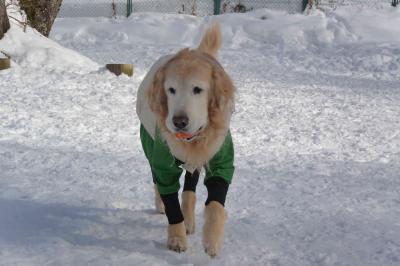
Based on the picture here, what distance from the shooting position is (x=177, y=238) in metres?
2.99

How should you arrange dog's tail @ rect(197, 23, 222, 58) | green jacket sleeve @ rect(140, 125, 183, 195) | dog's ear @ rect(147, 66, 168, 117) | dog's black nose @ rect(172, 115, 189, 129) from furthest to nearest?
dog's tail @ rect(197, 23, 222, 58)
green jacket sleeve @ rect(140, 125, 183, 195)
dog's ear @ rect(147, 66, 168, 117)
dog's black nose @ rect(172, 115, 189, 129)

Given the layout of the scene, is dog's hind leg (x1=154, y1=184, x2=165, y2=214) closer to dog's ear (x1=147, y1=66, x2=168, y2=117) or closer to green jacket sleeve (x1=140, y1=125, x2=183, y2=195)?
green jacket sleeve (x1=140, y1=125, x2=183, y2=195)

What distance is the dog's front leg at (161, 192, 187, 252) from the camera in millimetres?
2985

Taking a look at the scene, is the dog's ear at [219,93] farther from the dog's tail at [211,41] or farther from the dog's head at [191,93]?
the dog's tail at [211,41]

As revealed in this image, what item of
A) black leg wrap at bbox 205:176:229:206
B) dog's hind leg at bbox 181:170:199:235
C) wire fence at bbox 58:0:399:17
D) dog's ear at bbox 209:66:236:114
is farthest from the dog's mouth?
wire fence at bbox 58:0:399:17

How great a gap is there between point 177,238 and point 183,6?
1509cm

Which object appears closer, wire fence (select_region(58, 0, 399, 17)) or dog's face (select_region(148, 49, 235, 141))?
dog's face (select_region(148, 49, 235, 141))

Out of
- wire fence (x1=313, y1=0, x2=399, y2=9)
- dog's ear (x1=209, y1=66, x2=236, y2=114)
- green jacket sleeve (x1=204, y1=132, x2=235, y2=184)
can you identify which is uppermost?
dog's ear (x1=209, y1=66, x2=236, y2=114)

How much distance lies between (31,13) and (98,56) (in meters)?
1.51

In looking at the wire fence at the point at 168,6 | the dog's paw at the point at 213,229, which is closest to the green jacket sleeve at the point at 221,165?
the dog's paw at the point at 213,229

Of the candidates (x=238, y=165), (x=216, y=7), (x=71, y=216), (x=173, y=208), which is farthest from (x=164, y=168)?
(x=216, y=7)

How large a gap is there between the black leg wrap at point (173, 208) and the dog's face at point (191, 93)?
15.7 inches

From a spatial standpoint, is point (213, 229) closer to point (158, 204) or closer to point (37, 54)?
point (158, 204)

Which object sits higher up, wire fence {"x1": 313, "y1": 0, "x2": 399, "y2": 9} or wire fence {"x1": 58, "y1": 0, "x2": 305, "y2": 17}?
wire fence {"x1": 313, "y1": 0, "x2": 399, "y2": 9}
